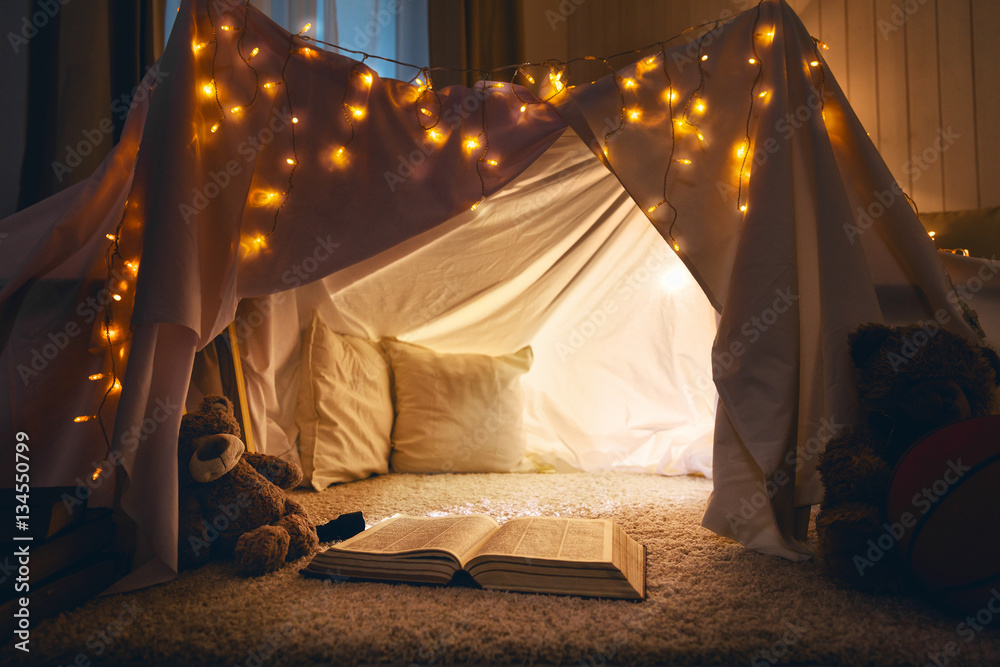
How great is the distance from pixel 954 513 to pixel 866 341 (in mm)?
345

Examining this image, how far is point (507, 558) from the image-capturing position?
955 mm

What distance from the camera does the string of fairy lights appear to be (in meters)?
1.21

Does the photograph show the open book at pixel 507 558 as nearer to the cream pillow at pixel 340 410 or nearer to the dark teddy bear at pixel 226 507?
the dark teddy bear at pixel 226 507

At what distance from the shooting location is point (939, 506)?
85 centimetres

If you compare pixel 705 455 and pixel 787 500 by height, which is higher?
pixel 787 500

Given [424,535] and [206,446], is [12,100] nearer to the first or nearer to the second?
[206,446]

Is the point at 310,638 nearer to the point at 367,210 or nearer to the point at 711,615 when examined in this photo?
the point at 711,615

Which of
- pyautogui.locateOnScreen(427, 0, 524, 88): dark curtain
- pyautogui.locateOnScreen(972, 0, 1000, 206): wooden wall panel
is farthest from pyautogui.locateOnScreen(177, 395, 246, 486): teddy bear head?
pyautogui.locateOnScreen(972, 0, 1000, 206): wooden wall panel

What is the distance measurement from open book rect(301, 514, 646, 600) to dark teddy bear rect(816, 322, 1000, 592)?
13.3 inches

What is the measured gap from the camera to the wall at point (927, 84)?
202 cm

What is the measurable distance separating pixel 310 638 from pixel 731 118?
1.33m

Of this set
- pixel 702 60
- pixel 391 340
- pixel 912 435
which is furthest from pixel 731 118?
pixel 391 340

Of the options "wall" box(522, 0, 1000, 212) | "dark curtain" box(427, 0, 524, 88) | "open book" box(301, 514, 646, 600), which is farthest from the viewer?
"dark curtain" box(427, 0, 524, 88)

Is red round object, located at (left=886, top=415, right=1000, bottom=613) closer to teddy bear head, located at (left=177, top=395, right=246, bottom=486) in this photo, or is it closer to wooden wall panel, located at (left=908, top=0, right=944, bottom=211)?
teddy bear head, located at (left=177, top=395, right=246, bottom=486)
